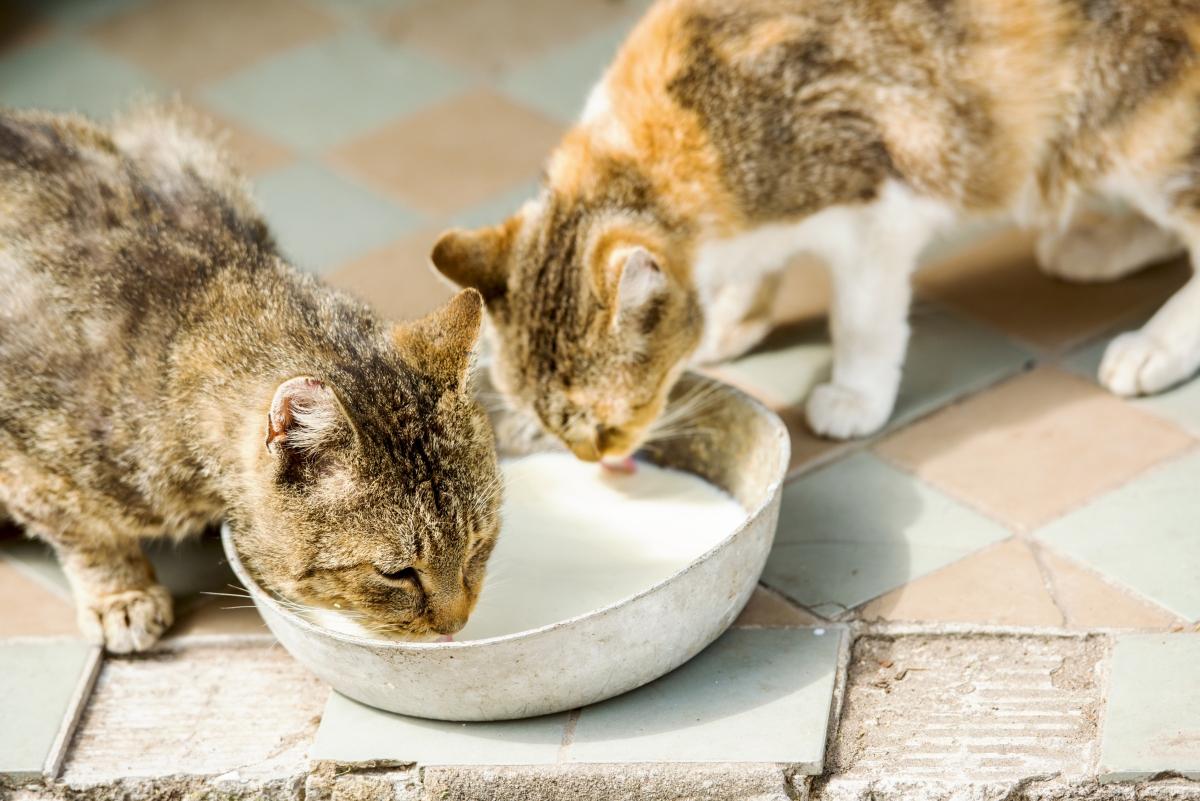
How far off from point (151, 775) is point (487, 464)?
0.79 metres

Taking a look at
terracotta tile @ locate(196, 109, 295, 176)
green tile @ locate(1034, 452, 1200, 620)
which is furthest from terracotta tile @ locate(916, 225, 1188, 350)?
terracotta tile @ locate(196, 109, 295, 176)

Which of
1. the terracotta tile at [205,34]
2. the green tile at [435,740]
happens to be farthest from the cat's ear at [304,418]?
the terracotta tile at [205,34]

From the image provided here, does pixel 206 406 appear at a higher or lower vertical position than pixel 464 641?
higher

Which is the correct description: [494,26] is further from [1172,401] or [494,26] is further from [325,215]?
[1172,401]

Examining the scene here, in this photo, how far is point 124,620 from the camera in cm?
288

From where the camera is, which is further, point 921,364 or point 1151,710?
point 921,364

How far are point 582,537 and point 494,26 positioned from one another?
2.83m

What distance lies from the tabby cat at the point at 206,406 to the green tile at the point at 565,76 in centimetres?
177

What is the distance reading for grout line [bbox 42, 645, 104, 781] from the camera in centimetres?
Answer: 264

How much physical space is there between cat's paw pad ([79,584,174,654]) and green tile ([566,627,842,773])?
902mm

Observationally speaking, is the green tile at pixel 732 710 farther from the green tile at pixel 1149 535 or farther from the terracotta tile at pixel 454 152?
the terracotta tile at pixel 454 152

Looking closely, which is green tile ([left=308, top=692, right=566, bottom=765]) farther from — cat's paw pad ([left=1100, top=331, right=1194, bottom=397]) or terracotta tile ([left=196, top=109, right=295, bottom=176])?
terracotta tile ([left=196, top=109, right=295, bottom=176])

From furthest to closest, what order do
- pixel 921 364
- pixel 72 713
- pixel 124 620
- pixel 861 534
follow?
pixel 921 364, pixel 861 534, pixel 124 620, pixel 72 713

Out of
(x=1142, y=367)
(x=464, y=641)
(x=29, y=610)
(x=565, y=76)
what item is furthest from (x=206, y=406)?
(x=565, y=76)
